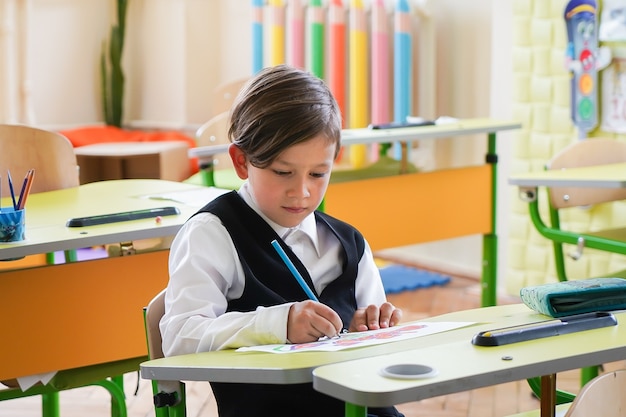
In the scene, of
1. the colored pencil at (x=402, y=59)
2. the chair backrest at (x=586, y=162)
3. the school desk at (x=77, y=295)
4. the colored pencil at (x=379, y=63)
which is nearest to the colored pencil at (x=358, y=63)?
the colored pencil at (x=379, y=63)

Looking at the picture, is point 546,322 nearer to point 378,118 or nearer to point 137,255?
point 137,255

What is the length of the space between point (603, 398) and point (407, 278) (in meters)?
3.25

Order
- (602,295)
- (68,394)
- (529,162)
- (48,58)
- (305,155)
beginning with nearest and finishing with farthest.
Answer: (602,295)
(305,155)
(68,394)
(529,162)
(48,58)

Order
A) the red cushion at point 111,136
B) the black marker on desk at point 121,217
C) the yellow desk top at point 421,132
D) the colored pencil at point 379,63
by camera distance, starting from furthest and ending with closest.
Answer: the red cushion at point 111,136, the colored pencil at point 379,63, the yellow desk top at point 421,132, the black marker on desk at point 121,217

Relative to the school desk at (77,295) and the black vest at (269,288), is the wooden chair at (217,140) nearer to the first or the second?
the school desk at (77,295)

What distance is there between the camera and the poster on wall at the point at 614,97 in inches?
142

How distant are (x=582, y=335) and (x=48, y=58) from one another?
5.02 meters

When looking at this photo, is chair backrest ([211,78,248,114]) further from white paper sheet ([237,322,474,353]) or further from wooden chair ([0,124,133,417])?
white paper sheet ([237,322,474,353])

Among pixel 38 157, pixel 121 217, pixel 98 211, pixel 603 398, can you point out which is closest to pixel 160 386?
pixel 603 398

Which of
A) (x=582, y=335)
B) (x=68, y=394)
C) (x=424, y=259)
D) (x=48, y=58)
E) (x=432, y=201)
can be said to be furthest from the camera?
(x=48, y=58)

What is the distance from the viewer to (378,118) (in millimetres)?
4543

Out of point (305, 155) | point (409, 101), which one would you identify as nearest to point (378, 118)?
point (409, 101)

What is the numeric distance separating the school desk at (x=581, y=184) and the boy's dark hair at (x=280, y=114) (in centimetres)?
127

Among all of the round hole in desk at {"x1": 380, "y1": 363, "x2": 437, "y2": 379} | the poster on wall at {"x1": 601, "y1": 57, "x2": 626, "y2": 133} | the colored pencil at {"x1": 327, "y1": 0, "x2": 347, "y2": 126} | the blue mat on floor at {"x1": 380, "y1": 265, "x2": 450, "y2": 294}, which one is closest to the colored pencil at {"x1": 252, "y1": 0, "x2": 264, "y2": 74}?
the colored pencil at {"x1": 327, "y1": 0, "x2": 347, "y2": 126}
